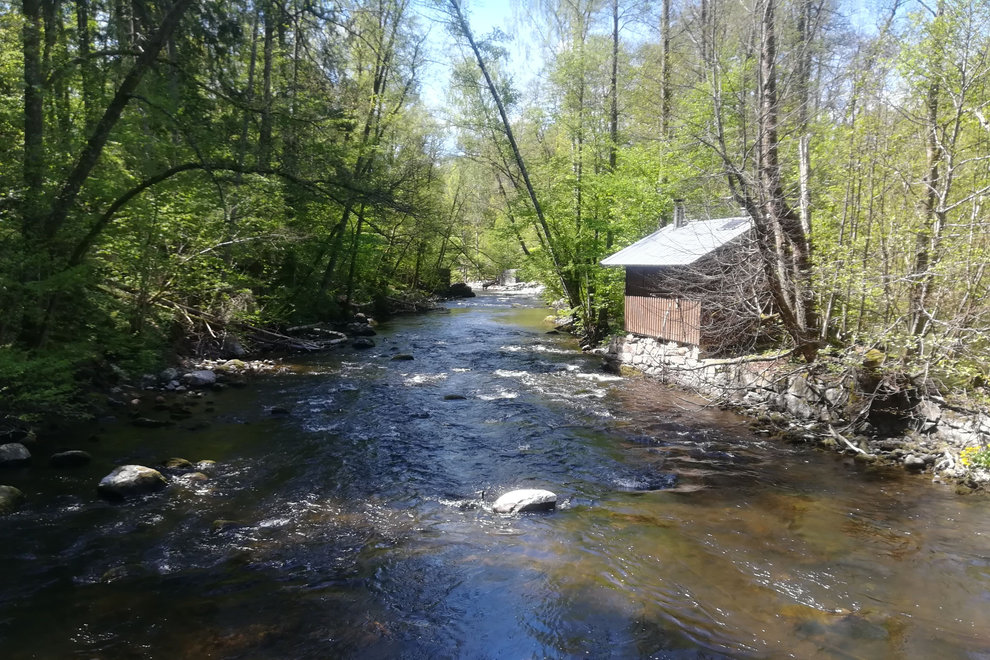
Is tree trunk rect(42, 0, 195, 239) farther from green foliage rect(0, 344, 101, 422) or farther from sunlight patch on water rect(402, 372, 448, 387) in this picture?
sunlight patch on water rect(402, 372, 448, 387)

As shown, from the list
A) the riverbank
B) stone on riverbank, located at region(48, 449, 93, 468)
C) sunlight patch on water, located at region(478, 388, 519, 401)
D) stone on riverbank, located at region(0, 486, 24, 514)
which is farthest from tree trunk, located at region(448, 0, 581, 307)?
stone on riverbank, located at region(0, 486, 24, 514)

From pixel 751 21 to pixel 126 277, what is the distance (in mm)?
13047

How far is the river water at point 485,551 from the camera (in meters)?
4.36

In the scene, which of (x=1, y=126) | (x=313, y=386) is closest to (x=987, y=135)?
(x=313, y=386)

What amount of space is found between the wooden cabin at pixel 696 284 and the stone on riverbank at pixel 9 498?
10.8 meters

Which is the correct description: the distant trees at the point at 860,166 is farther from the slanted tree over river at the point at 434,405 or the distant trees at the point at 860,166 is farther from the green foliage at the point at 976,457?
the green foliage at the point at 976,457

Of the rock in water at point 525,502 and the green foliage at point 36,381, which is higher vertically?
the green foliage at point 36,381

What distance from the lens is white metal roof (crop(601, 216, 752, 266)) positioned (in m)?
13.3

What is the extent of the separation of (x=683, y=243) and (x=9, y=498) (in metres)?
14.2

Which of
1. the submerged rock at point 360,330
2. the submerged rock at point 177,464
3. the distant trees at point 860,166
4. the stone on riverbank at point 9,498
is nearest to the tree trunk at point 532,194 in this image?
the distant trees at point 860,166

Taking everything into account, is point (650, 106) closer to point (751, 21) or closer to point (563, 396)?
point (751, 21)

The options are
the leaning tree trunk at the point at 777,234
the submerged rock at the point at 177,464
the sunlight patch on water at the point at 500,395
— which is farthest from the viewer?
the sunlight patch on water at the point at 500,395

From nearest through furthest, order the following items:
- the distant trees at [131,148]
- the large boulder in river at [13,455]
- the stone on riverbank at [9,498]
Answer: the stone on riverbank at [9,498]
the large boulder in river at [13,455]
the distant trees at [131,148]

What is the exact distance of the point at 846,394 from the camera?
9.30m
